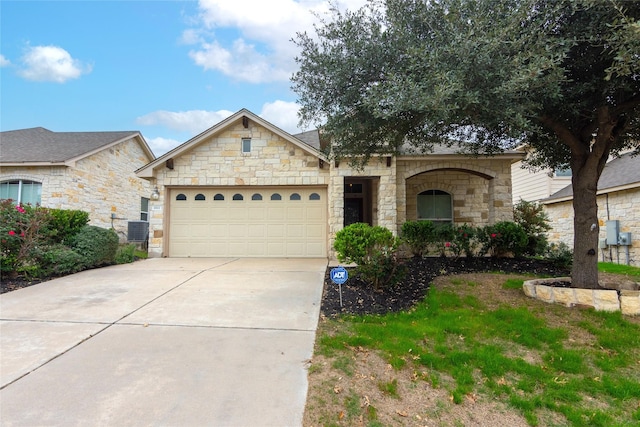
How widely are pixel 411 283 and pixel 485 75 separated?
4019mm

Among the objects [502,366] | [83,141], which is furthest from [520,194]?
[83,141]

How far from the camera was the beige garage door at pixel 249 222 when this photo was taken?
10.8 m

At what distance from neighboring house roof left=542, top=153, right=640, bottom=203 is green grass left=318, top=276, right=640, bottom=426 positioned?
8.05 metres

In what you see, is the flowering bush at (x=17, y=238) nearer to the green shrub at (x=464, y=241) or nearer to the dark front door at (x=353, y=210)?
the dark front door at (x=353, y=210)

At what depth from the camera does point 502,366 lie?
136 inches

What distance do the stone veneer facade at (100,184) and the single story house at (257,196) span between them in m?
3.60

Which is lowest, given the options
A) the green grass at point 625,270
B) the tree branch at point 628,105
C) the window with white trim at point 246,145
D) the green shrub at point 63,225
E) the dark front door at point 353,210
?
the green grass at point 625,270

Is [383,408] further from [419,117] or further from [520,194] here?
[520,194]

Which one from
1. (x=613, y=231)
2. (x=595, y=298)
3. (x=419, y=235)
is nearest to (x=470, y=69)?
(x=595, y=298)

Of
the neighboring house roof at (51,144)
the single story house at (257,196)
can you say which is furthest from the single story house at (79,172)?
the single story house at (257,196)

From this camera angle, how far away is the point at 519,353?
3785mm

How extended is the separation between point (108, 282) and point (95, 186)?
846 cm

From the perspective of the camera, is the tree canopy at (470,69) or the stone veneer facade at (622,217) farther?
the stone veneer facade at (622,217)

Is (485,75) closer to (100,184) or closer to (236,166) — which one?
Result: (236,166)
